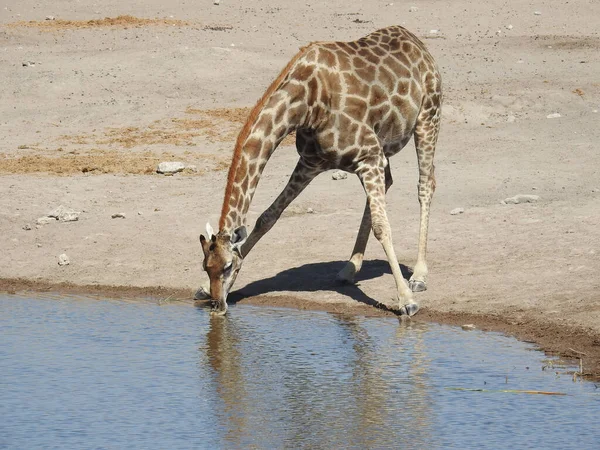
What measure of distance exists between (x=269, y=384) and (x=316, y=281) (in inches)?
145

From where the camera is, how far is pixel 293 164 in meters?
17.8

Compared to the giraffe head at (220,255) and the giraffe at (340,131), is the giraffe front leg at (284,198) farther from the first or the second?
the giraffe head at (220,255)

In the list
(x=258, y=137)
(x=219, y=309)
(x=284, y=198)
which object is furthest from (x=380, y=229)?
(x=219, y=309)

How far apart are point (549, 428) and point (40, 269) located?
725cm

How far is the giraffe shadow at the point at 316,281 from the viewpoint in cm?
1212

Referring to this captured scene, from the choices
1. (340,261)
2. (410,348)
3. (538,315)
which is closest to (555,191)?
(340,261)

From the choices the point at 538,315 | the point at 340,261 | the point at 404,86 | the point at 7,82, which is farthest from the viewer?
the point at 7,82

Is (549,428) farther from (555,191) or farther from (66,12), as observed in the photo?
(66,12)

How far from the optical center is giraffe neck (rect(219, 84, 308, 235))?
11.0 m

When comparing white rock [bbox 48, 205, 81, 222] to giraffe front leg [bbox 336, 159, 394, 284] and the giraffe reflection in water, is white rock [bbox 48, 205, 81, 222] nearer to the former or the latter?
giraffe front leg [bbox 336, 159, 394, 284]

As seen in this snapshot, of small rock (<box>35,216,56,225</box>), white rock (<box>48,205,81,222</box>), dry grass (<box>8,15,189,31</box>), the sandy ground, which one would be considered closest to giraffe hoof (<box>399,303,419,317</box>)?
the sandy ground

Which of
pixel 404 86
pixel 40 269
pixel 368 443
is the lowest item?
pixel 40 269

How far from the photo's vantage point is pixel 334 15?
3077 centimetres

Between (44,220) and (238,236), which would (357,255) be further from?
(44,220)
